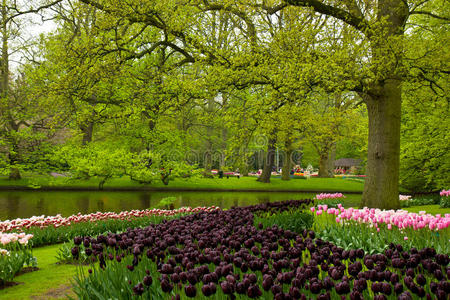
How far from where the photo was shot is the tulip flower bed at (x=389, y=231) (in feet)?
16.1

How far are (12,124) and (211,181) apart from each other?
16.1m

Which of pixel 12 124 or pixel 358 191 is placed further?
pixel 358 191

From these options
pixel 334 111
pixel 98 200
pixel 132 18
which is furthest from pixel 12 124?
pixel 334 111

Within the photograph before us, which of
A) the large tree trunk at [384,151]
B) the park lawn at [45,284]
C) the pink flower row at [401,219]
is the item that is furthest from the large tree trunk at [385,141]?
the park lawn at [45,284]

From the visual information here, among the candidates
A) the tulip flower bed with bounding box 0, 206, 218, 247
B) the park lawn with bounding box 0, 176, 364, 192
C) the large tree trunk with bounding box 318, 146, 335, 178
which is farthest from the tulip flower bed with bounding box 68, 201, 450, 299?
the large tree trunk with bounding box 318, 146, 335, 178

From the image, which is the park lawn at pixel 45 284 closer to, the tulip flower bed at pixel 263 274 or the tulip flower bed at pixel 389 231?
the tulip flower bed at pixel 263 274

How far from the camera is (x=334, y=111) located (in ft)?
67.2

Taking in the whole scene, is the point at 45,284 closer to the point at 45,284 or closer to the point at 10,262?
the point at 45,284

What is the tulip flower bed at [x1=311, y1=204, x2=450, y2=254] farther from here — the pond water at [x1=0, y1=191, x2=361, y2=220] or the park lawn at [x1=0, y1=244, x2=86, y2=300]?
the pond water at [x1=0, y1=191, x2=361, y2=220]

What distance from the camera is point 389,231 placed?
17.7 ft

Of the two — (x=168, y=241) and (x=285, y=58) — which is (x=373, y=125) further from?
(x=168, y=241)

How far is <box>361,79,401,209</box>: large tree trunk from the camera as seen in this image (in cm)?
1155

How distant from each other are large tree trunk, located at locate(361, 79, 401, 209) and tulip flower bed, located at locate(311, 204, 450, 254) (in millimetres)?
5650

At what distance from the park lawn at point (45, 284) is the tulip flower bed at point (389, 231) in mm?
4055
